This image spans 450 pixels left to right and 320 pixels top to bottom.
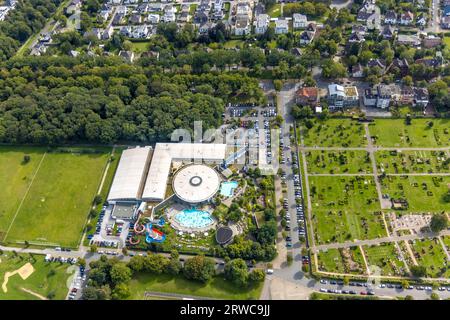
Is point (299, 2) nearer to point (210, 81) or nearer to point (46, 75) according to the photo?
point (210, 81)

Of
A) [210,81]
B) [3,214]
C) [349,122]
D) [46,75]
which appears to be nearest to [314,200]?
[349,122]

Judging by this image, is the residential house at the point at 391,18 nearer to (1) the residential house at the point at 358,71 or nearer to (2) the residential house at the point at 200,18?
(1) the residential house at the point at 358,71

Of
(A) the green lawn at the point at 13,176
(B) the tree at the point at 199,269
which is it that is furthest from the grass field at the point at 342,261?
(A) the green lawn at the point at 13,176

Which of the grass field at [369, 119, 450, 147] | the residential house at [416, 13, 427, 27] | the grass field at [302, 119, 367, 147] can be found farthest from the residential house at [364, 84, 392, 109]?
the residential house at [416, 13, 427, 27]

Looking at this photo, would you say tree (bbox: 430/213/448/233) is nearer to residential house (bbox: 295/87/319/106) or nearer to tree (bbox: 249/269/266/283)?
tree (bbox: 249/269/266/283)

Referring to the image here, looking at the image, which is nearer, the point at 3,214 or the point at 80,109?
the point at 3,214

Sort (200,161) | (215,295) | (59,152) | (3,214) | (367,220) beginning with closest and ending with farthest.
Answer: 1. (215,295)
2. (367,220)
3. (3,214)
4. (200,161)
5. (59,152)
